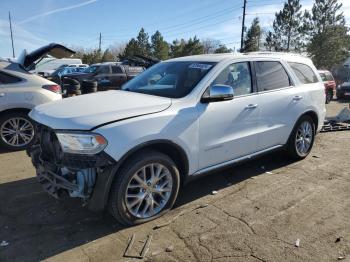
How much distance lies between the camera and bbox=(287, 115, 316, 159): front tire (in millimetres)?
5834

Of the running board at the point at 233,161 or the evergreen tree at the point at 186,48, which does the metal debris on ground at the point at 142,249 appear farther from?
the evergreen tree at the point at 186,48

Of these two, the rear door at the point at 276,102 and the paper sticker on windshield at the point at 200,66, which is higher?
the paper sticker on windshield at the point at 200,66

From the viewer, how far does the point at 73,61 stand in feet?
122

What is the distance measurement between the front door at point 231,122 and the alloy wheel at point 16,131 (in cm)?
408

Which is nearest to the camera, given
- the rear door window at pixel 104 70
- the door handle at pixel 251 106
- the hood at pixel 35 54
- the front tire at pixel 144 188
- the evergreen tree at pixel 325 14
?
the front tire at pixel 144 188

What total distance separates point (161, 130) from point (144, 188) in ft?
2.13

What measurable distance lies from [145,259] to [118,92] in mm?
2333

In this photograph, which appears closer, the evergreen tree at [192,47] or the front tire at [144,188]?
the front tire at [144,188]

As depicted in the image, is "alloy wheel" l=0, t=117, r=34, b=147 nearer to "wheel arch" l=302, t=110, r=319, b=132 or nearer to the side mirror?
the side mirror

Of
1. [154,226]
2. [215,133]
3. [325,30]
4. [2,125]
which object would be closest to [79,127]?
[154,226]

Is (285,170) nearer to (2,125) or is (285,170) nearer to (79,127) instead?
(79,127)

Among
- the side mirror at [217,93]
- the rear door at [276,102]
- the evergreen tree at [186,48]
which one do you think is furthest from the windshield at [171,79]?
the evergreen tree at [186,48]

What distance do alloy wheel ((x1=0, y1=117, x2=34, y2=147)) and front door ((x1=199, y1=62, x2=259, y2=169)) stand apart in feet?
13.4

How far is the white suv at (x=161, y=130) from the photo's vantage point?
3537mm
